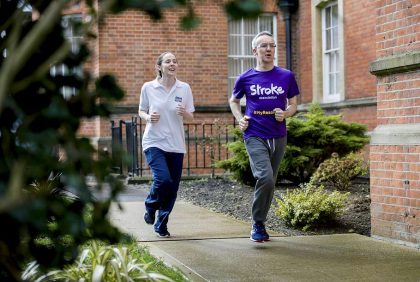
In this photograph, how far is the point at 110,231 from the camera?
2523mm

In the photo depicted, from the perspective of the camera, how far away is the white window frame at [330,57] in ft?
56.7

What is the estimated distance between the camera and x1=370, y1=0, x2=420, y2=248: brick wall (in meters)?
6.74

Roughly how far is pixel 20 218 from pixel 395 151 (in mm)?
5746

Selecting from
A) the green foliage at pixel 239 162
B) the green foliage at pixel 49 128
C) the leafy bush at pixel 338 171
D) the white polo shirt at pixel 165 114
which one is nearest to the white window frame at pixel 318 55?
the green foliage at pixel 239 162

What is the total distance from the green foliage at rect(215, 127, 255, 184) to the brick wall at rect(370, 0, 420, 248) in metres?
5.23

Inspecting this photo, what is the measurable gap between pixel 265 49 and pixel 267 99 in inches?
19.1

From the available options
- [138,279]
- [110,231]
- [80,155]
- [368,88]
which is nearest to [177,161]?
[138,279]

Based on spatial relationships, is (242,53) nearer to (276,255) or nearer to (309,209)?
(309,209)

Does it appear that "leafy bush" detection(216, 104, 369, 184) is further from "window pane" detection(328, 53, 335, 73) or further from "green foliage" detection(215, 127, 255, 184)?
"window pane" detection(328, 53, 335, 73)

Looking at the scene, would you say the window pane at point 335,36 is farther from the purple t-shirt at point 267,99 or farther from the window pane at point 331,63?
the purple t-shirt at point 267,99

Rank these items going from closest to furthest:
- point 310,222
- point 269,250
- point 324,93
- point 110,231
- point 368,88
A: 1. point 110,231
2. point 269,250
3. point 310,222
4. point 368,88
5. point 324,93

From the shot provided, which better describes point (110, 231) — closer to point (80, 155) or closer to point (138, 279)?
point (80, 155)

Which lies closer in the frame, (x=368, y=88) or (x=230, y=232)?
(x=230, y=232)

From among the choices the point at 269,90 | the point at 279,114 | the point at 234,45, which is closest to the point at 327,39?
the point at 234,45
